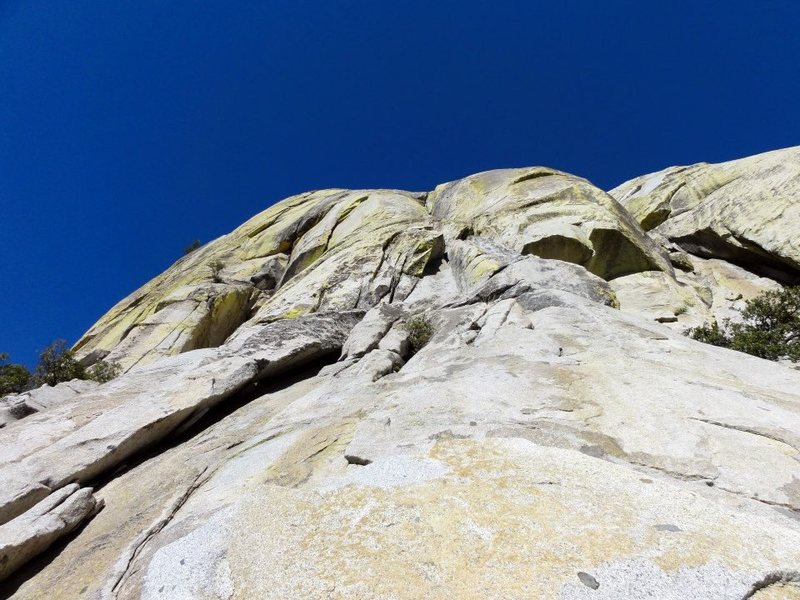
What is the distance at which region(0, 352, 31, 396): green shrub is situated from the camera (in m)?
22.3

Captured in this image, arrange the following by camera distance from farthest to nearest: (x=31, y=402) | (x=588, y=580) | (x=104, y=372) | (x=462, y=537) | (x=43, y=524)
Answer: (x=104, y=372)
(x=31, y=402)
(x=43, y=524)
(x=462, y=537)
(x=588, y=580)

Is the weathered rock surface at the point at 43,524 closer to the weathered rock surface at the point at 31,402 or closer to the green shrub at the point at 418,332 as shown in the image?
the weathered rock surface at the point at 31,402

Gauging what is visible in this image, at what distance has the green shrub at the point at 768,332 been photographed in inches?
622

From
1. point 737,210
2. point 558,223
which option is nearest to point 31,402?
point 558,223

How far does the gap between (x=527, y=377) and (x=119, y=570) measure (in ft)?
24.1

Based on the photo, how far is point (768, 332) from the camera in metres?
17.7

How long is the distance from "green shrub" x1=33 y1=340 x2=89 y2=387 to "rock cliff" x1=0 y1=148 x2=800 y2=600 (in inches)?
366

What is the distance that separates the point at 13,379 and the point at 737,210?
45370mm

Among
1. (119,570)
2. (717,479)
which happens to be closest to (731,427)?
(717,479)

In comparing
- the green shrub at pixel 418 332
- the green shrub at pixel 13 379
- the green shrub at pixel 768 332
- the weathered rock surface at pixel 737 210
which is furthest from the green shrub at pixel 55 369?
the weathered rock surface at pixel 737 210

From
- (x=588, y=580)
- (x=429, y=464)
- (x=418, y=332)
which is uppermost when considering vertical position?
(x=418, y=332)

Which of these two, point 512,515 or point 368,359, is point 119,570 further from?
point 368,359

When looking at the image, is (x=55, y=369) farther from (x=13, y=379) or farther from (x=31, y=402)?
(x=31, y=402)

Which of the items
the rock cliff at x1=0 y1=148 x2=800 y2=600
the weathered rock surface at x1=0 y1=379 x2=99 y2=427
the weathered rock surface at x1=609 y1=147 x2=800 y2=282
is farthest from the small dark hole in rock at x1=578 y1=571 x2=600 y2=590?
the weathered rock surface at x1=609 y1=147 x2=800 y2=282
